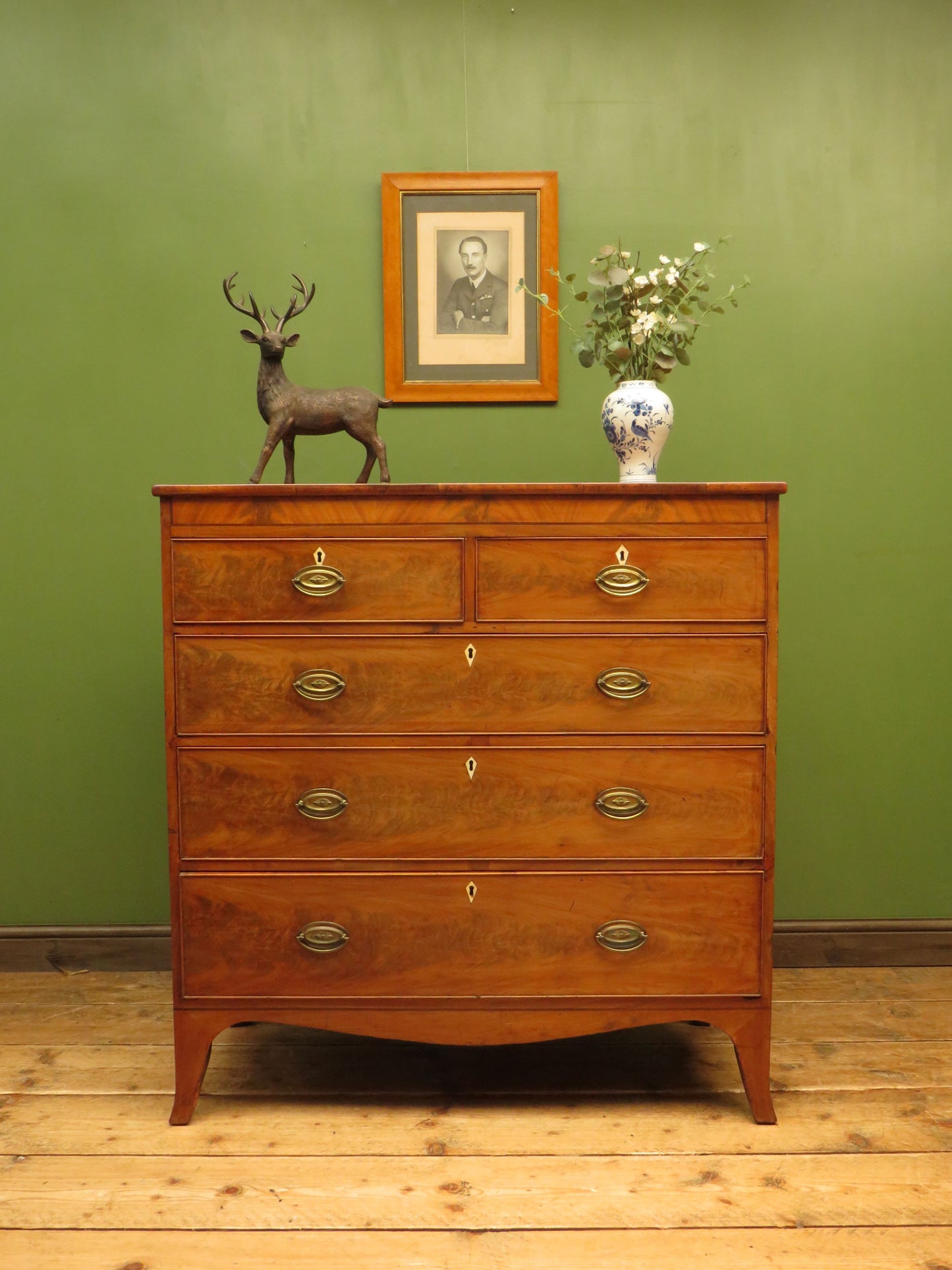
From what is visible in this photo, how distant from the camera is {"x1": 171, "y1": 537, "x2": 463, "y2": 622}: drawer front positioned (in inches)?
68.2

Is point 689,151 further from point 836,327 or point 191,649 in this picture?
point 191,649

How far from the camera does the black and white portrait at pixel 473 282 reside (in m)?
2.38

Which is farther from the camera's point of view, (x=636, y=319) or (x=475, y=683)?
(x=636, y=319)

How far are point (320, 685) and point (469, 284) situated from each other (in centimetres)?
124

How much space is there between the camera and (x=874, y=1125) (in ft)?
5.68

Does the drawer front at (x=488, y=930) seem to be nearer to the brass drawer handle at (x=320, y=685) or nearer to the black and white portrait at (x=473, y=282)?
the brass drawer handle at (x=320, y=685)

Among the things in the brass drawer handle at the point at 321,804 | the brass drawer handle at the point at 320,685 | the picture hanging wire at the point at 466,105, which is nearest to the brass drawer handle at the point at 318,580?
the brass drawer handle at the point at 320,685

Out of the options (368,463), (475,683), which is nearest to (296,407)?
(368,463)

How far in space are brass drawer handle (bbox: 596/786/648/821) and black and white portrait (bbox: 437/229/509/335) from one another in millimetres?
1286

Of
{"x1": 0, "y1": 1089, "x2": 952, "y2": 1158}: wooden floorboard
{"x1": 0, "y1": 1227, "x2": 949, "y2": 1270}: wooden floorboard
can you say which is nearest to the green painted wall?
{"x1": 0, "y1": 1089, "x2": 952, "y2": 1158}: wooden floorboard

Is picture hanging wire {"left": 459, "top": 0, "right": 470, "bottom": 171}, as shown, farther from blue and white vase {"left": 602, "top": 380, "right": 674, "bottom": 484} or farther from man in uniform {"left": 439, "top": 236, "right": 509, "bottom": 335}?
blue and white vase {"left": 602, "top": 380, "right": 674, "bottom": 484}

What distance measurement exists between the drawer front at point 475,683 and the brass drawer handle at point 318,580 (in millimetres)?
90

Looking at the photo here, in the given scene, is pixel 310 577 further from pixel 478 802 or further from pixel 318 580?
pixel 478 802

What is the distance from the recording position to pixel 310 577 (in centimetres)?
174
